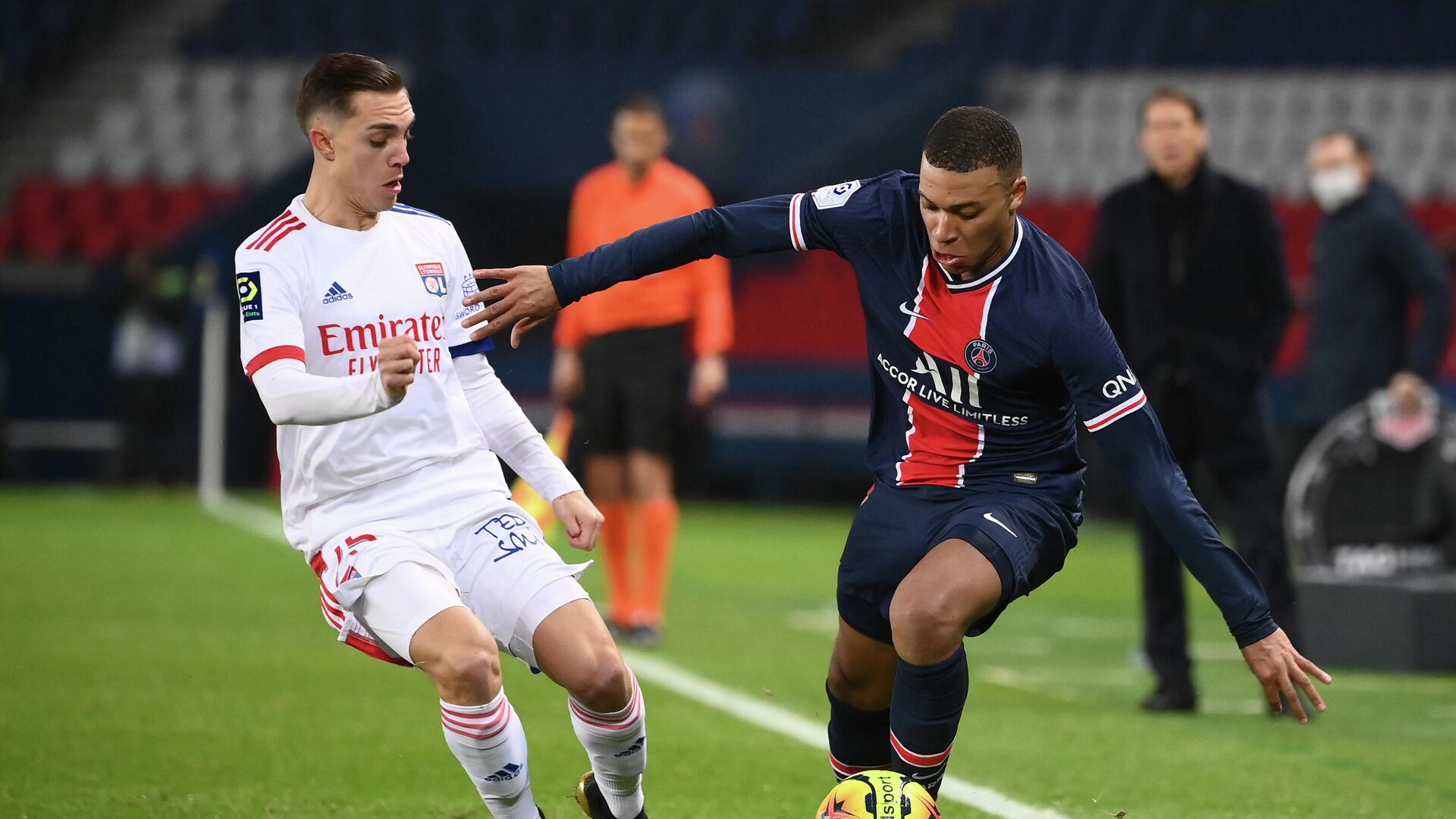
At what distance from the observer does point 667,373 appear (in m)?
8.68

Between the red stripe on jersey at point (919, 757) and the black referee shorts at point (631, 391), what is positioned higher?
the black referee shorts at point (631, 391)

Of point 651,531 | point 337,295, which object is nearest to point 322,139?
point 337,295

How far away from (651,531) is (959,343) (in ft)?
14.1

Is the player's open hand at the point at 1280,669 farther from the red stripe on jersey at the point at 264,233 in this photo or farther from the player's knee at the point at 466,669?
Result: the red stripe on jersey at the point at 264,233

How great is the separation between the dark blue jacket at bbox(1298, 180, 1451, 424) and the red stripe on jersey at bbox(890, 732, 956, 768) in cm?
492

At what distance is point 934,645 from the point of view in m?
4.18

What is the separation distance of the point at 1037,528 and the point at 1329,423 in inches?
223

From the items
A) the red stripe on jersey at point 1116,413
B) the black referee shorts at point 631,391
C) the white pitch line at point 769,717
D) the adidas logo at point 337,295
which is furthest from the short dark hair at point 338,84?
the black referee shorts at point 631,391

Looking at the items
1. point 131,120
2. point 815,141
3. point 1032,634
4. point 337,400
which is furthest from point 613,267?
point 131,120

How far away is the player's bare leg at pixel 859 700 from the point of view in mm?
4555

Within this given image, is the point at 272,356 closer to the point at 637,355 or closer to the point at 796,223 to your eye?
the point at 796,223

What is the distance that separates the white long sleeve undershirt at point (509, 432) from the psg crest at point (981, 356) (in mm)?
1007

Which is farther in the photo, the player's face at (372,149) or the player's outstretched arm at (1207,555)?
the player's face at (372,149)

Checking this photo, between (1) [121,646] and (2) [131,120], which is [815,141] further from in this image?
(1) [121,646]
